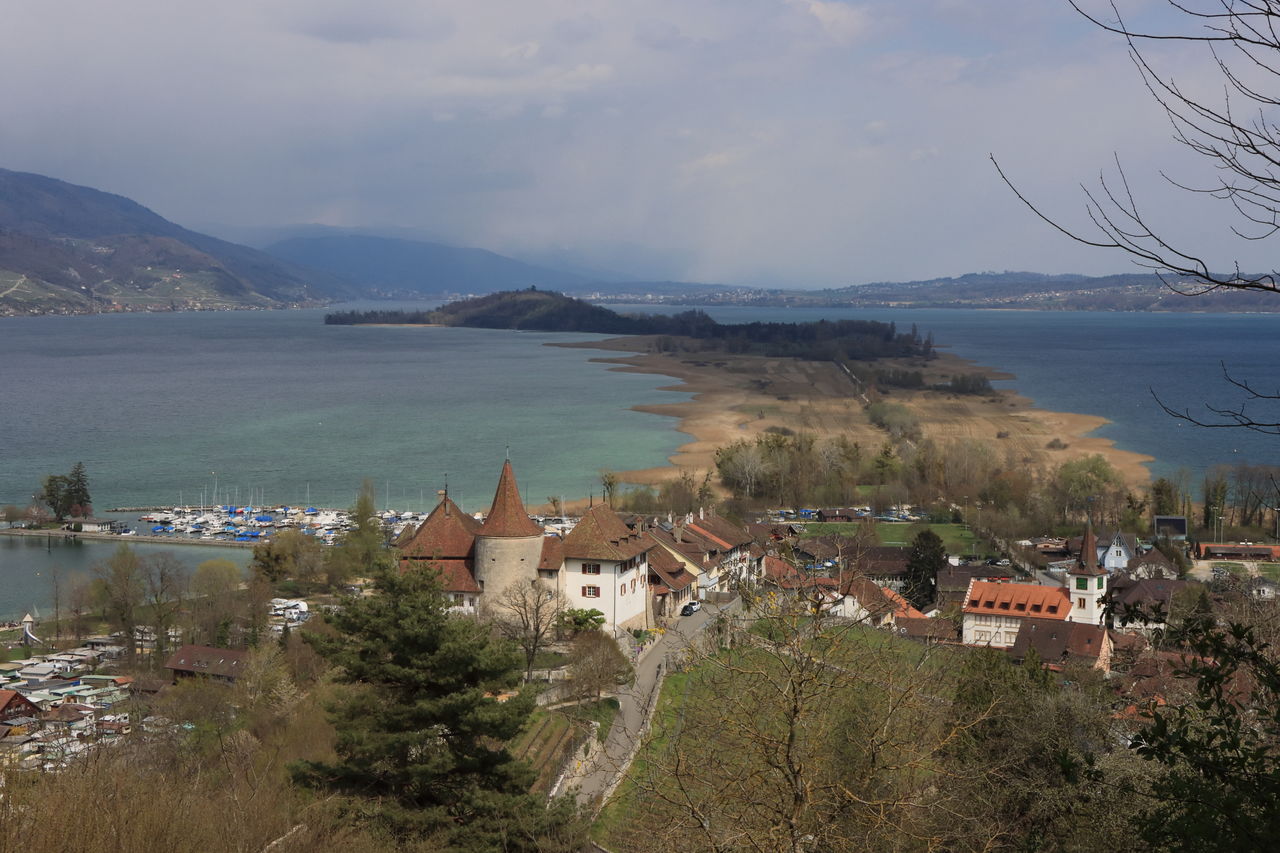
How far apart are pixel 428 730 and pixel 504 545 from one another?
1154cm

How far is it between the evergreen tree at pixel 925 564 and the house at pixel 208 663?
15.9 m

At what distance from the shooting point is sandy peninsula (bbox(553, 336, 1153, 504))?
55.9m

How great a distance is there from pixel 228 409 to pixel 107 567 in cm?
4078

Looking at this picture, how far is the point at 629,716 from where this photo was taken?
20.0 meters

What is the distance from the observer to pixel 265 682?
20.5 m

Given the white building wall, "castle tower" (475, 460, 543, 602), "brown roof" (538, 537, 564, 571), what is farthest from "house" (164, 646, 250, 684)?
the white building wall

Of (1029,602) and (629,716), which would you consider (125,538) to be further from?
(1029,602)


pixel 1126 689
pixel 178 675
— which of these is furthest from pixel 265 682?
pixel 1126 689

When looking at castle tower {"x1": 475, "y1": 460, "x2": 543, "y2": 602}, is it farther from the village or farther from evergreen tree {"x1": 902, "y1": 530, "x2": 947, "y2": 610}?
evergreen tree {"x1": 902, "y1": 530, "x2": 947, "y2": 610}

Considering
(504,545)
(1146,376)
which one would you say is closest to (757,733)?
(504,545)

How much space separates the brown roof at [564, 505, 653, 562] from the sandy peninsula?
23.2 m

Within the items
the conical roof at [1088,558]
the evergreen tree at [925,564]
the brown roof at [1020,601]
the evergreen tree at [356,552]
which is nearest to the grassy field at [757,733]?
the brown roof at [1020,601]

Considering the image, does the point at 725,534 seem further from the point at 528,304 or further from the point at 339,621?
the point at 528,304

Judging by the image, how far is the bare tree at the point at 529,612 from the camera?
22406 millimetres
